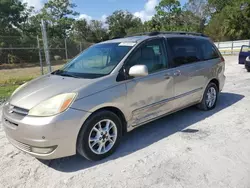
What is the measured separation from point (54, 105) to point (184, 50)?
110 inches

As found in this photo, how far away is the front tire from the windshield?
636 millimetres

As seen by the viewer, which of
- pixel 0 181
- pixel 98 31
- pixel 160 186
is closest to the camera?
pixel 160 186

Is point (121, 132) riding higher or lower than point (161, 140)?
higher

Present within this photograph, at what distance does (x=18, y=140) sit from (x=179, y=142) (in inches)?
90.5

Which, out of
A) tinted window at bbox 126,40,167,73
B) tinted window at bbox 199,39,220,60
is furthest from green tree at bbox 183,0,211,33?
tinted window at bbox 126,40,167,73

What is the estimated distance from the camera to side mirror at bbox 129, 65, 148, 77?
130 inches

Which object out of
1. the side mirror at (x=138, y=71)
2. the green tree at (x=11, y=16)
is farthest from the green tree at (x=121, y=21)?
the side mirror at (x=138, y=71)

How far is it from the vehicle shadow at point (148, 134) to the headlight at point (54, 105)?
31.7 inches

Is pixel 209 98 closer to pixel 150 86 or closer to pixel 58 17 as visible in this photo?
pixel 150 86

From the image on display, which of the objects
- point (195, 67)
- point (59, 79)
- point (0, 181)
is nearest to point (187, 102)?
point (195, 67)

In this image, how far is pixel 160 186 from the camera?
8.51 feet

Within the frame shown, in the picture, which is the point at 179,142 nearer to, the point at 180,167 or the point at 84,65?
the point at 180,167

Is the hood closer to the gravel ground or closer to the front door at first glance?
the front door

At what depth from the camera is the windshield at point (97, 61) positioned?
3.49 metres
